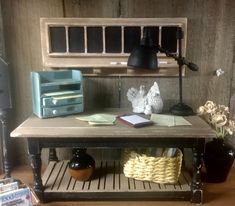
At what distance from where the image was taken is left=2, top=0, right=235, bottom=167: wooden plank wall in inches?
59.7

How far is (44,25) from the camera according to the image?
1522mm

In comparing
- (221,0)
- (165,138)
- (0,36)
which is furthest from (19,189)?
(221,0)

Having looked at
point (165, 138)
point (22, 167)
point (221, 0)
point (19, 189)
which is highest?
point (221, 0)

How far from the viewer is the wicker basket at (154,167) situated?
4.35ft

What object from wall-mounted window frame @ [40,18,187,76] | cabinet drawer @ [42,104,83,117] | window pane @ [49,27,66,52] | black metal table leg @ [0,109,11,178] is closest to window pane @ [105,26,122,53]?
wall-mounted window frame @ [40,18,187,76]

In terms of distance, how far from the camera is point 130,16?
153cm

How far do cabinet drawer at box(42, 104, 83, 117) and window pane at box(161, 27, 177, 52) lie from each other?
582 mm

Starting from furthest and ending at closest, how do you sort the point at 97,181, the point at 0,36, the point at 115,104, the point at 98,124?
1. the point at 115,104
2. the point at 0,36
3. the point at 97,181
4. the point at 98,124

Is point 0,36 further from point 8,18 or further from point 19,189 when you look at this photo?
point 19,189

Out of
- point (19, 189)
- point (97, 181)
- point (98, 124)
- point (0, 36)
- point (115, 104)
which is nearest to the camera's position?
point (19, 189)

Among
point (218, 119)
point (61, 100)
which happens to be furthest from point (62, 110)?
point (218, 119)

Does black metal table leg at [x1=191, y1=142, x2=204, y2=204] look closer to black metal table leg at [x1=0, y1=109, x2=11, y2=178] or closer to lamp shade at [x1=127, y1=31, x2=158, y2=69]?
Answer: lamp shade at [x1=127, y1=31, x2=158, y2=69]

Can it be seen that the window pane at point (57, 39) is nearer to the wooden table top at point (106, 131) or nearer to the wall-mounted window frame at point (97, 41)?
the wall-mounted window frame at point (97, 41)

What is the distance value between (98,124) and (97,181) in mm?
334
